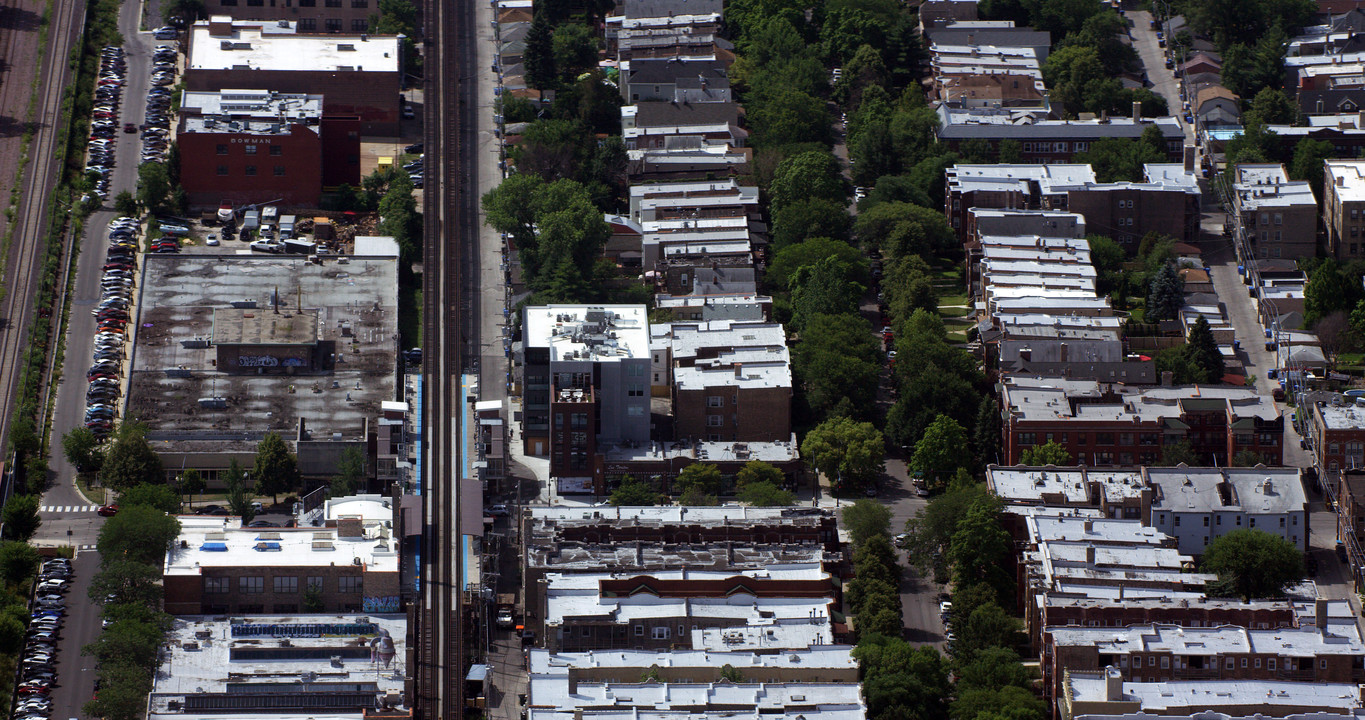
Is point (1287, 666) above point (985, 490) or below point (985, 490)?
below

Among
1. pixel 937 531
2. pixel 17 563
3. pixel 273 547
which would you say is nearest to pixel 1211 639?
pixel 937 531

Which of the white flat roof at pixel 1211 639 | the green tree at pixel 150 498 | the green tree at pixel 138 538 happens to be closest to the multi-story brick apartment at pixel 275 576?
the green tree at pixel 138 538

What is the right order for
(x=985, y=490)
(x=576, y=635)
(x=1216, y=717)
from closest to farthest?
(x=1216, y=717), (x=576, y=635), (x=985, y=490)

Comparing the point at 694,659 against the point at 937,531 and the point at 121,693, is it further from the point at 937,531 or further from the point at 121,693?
the point at 121,693

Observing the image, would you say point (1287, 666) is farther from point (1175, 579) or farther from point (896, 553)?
point (896, 553)

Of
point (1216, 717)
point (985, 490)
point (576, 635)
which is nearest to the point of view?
point (1216, 717)

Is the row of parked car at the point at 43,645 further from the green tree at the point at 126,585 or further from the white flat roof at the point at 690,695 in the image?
the white flat roof at the point at 690,695

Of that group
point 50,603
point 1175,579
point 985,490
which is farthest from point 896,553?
point 50,603
